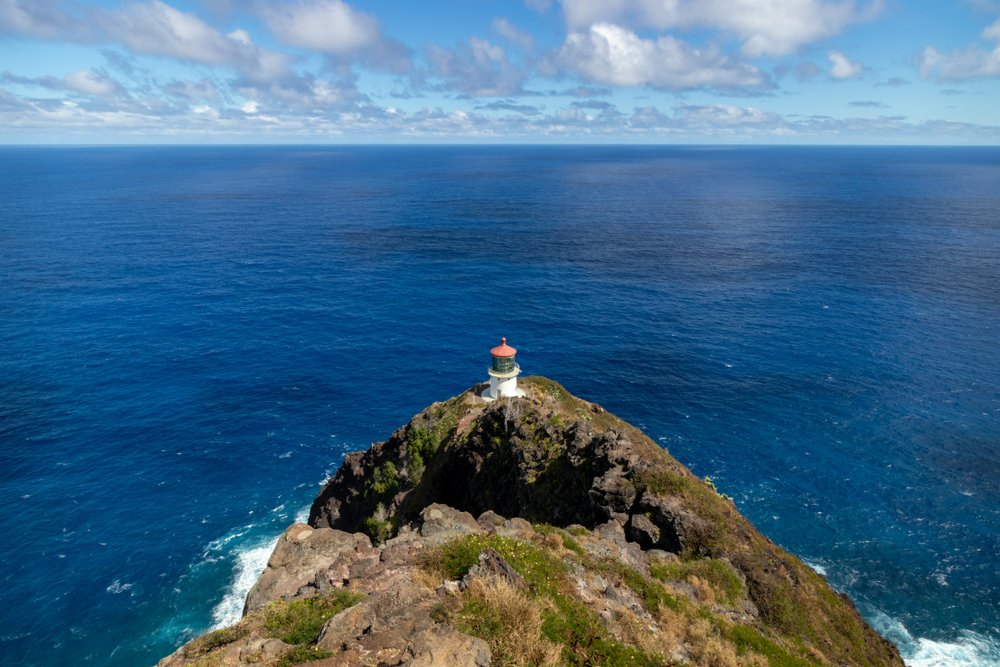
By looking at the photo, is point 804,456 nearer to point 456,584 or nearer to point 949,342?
point 949,342

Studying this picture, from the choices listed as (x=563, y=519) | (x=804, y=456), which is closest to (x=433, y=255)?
(x=804, y=456)

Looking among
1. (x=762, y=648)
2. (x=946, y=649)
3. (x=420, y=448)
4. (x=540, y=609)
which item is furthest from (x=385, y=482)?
(x=946, y=649)

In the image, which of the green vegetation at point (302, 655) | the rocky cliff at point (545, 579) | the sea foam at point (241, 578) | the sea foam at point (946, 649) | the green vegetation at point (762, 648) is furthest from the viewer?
the sea foam at point (241, 578)

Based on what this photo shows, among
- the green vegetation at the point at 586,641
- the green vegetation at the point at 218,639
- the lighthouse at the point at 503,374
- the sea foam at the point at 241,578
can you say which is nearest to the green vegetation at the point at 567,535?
the green vegetation at the point at 586,641

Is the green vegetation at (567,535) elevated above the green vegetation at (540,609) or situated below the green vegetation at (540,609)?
below

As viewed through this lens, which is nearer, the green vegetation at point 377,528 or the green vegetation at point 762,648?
the green vegetation at point 762,648

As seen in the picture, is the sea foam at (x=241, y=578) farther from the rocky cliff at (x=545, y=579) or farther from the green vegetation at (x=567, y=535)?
the green vegetation at (x=567, y=535)

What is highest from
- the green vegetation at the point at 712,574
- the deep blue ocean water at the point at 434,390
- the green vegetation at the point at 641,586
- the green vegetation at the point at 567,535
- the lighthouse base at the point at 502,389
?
the green vegetation at the point at 567,535

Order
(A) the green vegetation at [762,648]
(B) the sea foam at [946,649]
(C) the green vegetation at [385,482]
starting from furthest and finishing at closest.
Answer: (C) the green vegetation at [385,482] → (B) the sea foam at [946,649] → (A) the green vegetation at [762,648]
